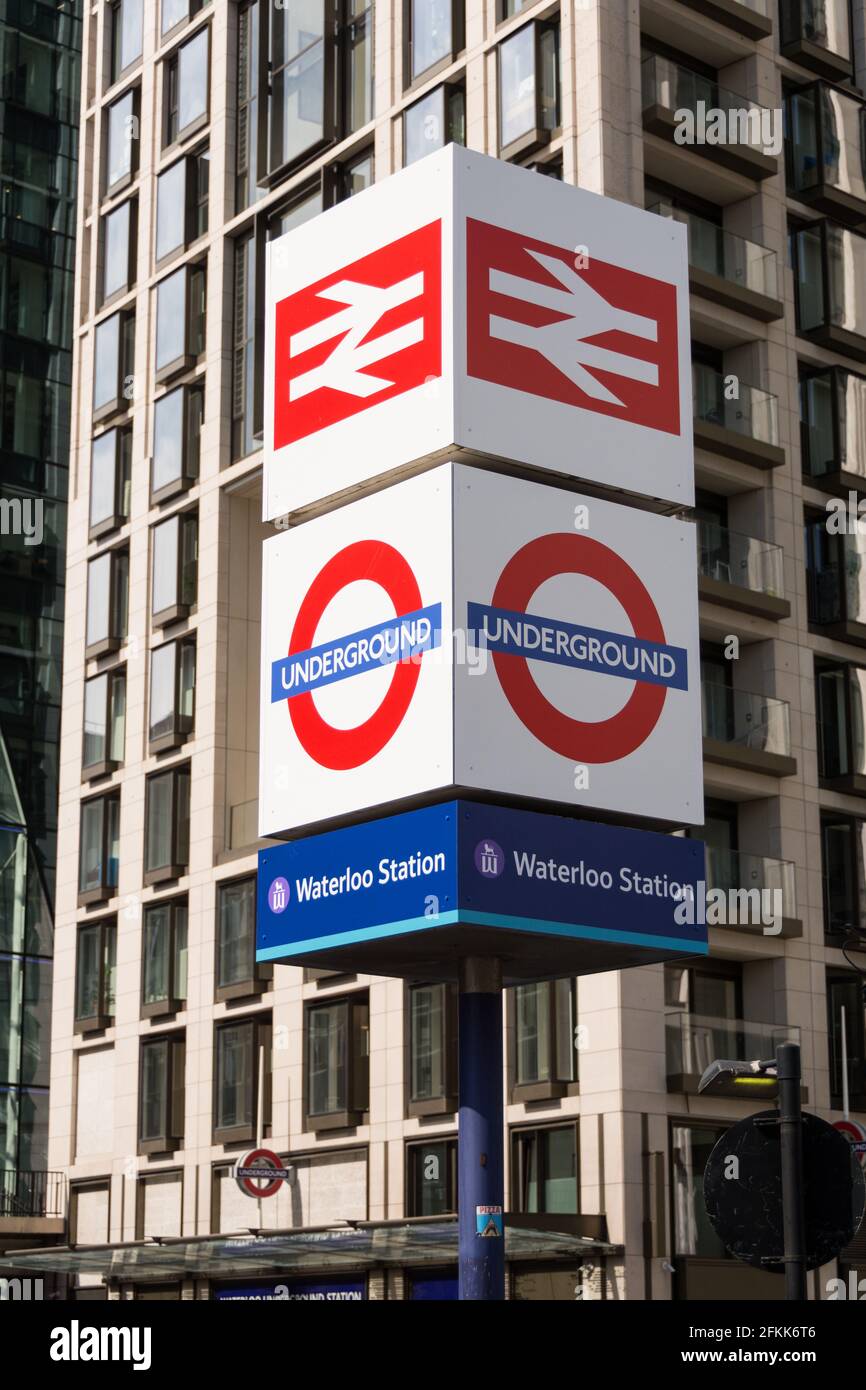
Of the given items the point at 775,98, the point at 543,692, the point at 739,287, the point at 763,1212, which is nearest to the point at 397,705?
the point at 543,692

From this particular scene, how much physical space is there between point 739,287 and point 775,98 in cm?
565

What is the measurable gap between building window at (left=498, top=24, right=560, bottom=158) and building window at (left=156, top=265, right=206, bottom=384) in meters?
13.4

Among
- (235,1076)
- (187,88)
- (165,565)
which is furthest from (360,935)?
(187,88)

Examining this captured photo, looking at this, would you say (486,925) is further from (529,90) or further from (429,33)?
(429,33)

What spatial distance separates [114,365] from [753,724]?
81.6 feet

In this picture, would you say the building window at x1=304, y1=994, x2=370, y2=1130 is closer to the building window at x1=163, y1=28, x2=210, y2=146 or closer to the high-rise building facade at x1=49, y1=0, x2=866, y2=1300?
the high-rise building facade at x1=49, y1=0, x2=866, y2=1300

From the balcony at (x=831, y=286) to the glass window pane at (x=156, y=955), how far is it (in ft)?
70.5

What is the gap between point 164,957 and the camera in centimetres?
5319

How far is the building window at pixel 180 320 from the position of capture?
187ft

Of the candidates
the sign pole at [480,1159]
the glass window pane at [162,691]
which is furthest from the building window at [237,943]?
the sign pole at [480,1159]

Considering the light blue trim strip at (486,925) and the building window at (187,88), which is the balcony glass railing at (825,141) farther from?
the light blue trim strip at (486,925)
